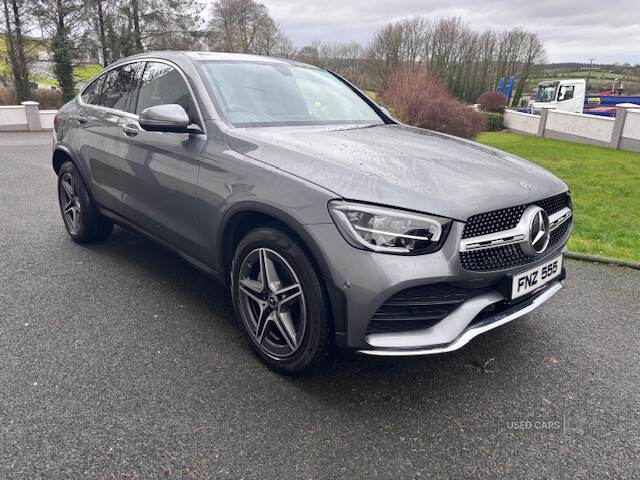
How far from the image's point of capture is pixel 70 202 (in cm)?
469

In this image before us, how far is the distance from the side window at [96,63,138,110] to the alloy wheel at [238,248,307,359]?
2.08m

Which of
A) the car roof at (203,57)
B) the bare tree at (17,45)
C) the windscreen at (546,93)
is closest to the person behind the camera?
the car roof at (203,57)

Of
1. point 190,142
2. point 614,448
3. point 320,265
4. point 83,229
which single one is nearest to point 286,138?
point 190,142

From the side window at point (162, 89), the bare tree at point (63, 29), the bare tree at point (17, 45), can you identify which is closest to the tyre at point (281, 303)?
the side window at point (162, 89)

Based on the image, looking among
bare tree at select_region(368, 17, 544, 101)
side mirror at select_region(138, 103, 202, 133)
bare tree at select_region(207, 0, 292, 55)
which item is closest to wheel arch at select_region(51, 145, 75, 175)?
side mirror at select_region(138, 103, 202, 133)

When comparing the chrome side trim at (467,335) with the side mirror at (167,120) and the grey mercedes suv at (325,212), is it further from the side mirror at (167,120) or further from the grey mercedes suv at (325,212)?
the side mirror at (167,120)

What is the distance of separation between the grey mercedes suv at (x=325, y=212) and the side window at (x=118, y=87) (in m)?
0.25

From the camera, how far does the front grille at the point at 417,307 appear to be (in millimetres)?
2150

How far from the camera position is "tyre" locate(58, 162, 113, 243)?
4387mm

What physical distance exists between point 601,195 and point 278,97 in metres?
6.76

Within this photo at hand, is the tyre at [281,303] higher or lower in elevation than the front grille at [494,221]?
lower

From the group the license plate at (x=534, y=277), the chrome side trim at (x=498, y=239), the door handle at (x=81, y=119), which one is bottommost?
the license plate at (x=534, y=277)

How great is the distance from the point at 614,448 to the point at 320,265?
1.54 meters

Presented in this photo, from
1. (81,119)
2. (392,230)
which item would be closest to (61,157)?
(81,119)
